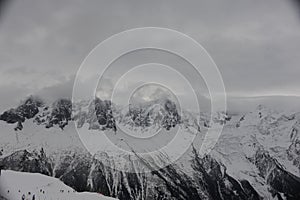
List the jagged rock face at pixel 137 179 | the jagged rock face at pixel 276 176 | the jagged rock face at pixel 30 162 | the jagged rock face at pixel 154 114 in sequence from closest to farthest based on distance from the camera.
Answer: the jagged rock face at pixel 30 162
the jagged rock face at pixel 137 179
the jagged rock face at pixel 154 114
the jagged rock face at pixel 276 176

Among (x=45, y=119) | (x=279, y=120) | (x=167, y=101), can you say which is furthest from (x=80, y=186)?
(x=279, y=120)

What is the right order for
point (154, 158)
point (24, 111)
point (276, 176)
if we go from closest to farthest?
point (154, 158) < point (276, 176) < point (24, 111)

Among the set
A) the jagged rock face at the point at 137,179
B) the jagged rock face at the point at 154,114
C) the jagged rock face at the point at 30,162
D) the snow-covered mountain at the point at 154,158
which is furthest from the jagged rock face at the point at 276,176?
the jagged rock face at the point at 30,162

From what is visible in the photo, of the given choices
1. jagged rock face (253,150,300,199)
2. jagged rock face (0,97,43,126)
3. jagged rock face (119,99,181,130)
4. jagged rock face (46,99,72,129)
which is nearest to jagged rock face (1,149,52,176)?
jagged rock face (46,99,72,129)

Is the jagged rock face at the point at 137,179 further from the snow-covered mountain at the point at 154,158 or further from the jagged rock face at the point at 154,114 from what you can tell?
the jagged rock face at the point at 154,114

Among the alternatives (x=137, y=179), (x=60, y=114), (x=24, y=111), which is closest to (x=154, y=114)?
(x=137, y=179)

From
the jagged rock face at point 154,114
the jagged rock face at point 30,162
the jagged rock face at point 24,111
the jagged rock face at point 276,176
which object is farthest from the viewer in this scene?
the jagged rock face at point 24,111

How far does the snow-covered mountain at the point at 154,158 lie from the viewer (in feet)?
222

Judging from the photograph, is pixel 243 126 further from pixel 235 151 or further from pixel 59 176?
pixel 59 176

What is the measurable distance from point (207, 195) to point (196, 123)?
3281cm

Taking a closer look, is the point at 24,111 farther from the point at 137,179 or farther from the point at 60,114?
the point at 137,179

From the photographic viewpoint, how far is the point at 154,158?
262ft

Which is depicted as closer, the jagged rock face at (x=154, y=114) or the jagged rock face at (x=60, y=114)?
the jagged rock face at (x=154, y=114)

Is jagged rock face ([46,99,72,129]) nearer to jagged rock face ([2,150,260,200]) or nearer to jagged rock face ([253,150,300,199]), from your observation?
jagged rock face ([2,150,260,200])
